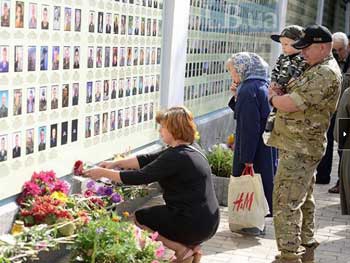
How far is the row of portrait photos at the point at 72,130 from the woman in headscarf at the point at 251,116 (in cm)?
106

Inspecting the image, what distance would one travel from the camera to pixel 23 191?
4750 mm

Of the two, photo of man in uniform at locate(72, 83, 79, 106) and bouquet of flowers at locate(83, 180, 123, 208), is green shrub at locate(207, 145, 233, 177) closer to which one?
bouquet of flowers at locate(83, 180, 123, 208)

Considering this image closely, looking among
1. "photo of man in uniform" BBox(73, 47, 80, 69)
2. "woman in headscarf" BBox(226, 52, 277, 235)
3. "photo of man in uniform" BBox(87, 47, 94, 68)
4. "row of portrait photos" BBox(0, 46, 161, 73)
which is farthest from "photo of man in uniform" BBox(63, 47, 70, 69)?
"woman in headscarf" BBox(226, 52, 277, 235)

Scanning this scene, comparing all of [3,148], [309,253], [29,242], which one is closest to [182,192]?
[29,242]

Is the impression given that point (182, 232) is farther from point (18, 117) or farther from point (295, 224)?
point (18, 117)

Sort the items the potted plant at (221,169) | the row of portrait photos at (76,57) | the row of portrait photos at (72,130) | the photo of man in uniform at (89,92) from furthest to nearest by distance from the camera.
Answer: the potted plant at (221,169)
the photo of man in uniform at (89,92)
the row of portrait photos at (72,130)
the row of portrait photos at (76,57)

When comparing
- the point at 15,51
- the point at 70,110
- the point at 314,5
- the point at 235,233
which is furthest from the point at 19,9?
the point at 314,5

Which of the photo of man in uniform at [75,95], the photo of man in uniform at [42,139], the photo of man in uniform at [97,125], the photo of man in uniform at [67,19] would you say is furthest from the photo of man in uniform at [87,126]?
the photo of man in uniform at [67,19]

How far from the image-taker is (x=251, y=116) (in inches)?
235

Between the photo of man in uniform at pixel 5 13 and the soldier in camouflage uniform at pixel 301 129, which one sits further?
the soldier in camouflage uniform at pixel 301 129

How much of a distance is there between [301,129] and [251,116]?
104cm

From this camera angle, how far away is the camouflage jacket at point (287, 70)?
203 inches

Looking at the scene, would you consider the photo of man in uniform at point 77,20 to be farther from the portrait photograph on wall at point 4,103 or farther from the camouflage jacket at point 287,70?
the camouflage jacket at point 287,70

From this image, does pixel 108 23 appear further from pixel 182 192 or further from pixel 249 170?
pixel 182 192
